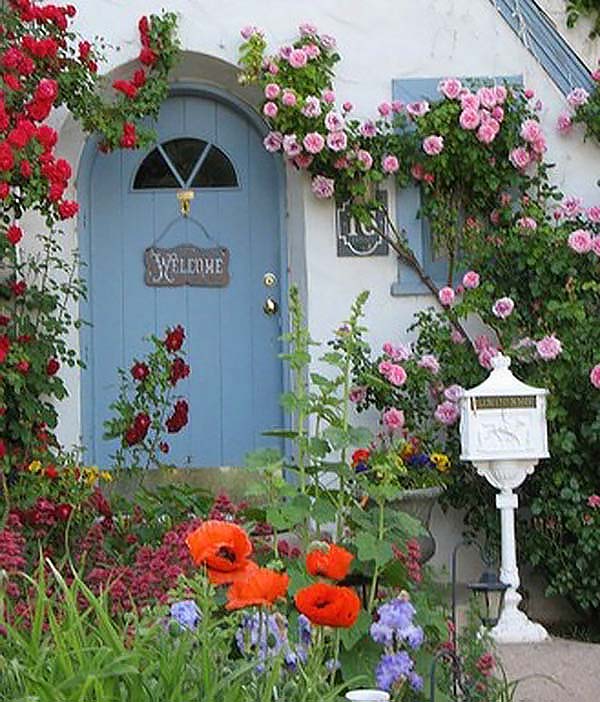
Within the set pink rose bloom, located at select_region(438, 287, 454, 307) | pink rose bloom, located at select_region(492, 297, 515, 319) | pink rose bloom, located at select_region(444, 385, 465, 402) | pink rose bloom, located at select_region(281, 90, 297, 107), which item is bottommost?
pink rose bloom, located at select_region(444, 385, 465, 402)

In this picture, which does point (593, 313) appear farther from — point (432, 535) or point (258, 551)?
point (258, 551)

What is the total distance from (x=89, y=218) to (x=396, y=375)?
189 centimetres

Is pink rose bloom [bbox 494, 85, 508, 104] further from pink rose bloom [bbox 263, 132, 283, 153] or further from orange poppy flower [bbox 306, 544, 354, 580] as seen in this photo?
orange poppy flower [bbox 306, 544, 354, 580]

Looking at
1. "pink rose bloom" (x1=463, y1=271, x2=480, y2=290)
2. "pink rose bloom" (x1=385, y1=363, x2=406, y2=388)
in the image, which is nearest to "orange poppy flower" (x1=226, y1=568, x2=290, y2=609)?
"pink rose bloom" (x1=385, y1=363, x2=406, y2=388)

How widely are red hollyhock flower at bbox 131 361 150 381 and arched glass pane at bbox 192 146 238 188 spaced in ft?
3.67

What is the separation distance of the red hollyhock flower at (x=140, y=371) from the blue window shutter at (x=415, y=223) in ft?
4.20

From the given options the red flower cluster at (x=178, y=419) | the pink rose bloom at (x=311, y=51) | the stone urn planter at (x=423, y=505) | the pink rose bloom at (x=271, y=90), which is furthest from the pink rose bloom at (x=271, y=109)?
the stone urn planter at (x=423, y=505)

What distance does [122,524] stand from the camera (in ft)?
20.2

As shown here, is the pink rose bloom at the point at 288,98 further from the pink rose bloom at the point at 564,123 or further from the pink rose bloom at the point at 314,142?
the pink rose bloom at the point at 564,123

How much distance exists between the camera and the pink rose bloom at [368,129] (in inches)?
297

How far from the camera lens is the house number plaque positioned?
316 inches

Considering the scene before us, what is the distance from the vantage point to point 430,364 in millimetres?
7320

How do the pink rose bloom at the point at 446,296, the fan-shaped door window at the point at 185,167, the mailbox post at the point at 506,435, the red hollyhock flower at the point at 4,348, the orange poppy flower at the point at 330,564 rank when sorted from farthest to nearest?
the fan-shaped door window at the point at 185,167 < the pink rose bloom at the point at 446,296 < the red hollyhock flower at the point at 4,348 < the mailbox post at the point at 506,435 < the orange poppy flower at the point at 330,564

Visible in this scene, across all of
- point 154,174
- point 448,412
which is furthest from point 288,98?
point 448,412
